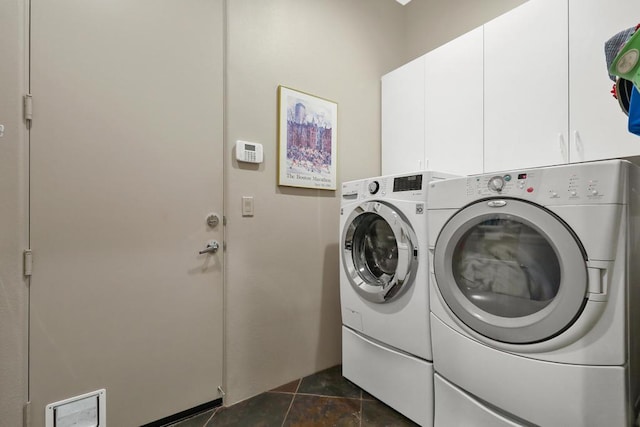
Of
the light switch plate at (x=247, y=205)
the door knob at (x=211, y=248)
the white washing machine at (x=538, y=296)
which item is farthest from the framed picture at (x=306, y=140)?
the white washing machine at (x=538, y=296)

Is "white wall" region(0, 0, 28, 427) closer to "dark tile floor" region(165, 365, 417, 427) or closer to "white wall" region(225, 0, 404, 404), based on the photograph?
"dark tile floor" region(165, 365, 417, 427)

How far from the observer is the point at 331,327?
1.96 meters

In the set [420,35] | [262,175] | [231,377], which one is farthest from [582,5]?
[231,377]

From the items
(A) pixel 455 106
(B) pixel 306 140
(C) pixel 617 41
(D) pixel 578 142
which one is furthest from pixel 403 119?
(C) pixel 617 41

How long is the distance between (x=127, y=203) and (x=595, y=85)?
7.10ft

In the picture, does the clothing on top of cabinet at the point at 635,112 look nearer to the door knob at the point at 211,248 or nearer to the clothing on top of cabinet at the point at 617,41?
the clothing on top of cabinet at the point at 617,41

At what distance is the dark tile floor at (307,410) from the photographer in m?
1.42

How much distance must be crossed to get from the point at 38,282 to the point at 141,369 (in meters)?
0.59

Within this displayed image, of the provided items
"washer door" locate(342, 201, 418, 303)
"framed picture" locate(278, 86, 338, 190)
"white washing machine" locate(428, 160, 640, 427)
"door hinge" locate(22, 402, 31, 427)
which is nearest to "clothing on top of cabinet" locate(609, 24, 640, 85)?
"white washing machine" locate(428, 160, 640, 427)

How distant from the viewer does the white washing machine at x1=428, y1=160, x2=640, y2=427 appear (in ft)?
2.75

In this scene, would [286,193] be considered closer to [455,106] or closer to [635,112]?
[455,106]

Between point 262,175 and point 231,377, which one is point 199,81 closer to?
point 262,175

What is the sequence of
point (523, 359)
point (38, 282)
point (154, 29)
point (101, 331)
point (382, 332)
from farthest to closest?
point (382, 332) < point (154, 29) < point (101, 331) < point (38, 282) < point (523, 359)

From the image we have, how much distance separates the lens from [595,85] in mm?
1216
